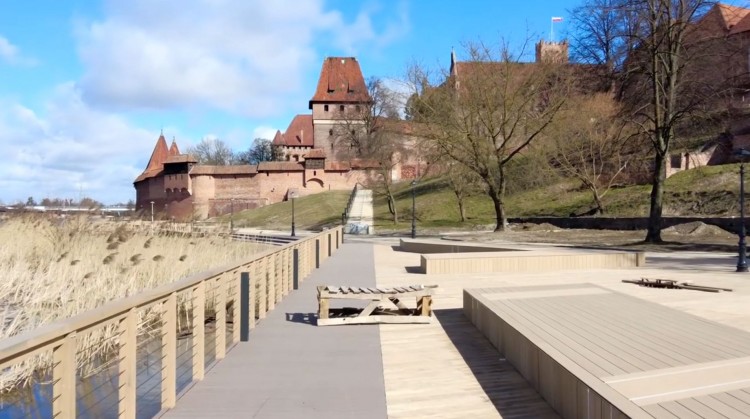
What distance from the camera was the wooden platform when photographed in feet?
11.5

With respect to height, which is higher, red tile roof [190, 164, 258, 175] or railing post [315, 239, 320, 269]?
red tile roof [190, 164, 258, 175]

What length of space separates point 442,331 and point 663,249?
17255 millimetres

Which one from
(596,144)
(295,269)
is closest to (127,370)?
(295,269)

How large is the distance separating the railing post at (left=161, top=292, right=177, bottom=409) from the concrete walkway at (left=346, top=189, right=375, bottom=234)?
3523cm

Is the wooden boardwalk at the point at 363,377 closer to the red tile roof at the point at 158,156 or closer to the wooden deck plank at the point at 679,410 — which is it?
the wooden deck plank at the point at 679,410

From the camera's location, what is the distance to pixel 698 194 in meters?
33.3

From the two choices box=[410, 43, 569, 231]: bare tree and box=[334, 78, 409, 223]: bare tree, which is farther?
box=[334, 78, 409, 223]: bare tree

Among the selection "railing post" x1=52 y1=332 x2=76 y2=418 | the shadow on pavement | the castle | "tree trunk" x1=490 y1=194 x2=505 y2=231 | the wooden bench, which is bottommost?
the shadow on pavement

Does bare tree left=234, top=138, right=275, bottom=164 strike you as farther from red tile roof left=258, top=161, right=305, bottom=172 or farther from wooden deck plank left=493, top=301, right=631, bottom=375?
wooden deck plank left=493, top=301, right=631, bottom=375

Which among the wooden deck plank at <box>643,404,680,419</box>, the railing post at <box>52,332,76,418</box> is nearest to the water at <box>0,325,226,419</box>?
the railing post at <box>52,332,76,418</box>

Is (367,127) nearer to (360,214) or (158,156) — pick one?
(360,214)

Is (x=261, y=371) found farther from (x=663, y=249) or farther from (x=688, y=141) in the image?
(x=688, y=141)

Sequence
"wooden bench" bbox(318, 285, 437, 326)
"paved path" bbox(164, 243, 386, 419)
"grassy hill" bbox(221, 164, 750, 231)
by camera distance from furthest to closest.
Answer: "grassy hill" bbox(221, 164, 750, 231), "wooden bench" bbox(318, 285, 437, 326), "paved path" bbox(164, 243, 386, 419)

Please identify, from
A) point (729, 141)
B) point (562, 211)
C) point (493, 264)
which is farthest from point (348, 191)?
point (493, 264)
